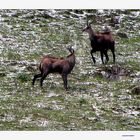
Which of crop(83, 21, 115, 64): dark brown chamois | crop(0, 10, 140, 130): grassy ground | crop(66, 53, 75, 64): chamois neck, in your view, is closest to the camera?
crop(0, 10, 140, 130): grassy ground

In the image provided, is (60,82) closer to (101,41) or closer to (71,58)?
(71,58)

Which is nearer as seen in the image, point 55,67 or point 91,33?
point 55,67

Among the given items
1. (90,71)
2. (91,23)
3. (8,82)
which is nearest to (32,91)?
(8,82)

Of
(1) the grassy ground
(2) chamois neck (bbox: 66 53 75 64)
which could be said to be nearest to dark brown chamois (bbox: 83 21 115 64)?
(1) the grassy ground

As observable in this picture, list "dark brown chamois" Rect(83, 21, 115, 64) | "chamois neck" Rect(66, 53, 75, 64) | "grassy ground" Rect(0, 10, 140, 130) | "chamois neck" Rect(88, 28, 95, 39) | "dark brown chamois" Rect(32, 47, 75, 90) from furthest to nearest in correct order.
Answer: "chamois neck" Rect(88, 28, 95, 39)
"dark brown chamois" Rect(83, 21, 115, 64)
"chamois neck" Rect(66, 53, 75, 64)
"dark brown chamois" Rect(32, 47, 75, 90)
"grassy ground" Rect(0, 10, 140, 130)

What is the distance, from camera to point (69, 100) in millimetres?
19953

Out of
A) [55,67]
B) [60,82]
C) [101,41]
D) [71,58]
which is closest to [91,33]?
[101,41]

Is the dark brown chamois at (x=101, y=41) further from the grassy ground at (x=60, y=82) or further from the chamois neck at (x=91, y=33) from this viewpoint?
the grassy ground at (x=60, y=82)

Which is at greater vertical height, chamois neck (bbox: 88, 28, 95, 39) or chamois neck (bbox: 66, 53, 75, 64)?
chamois neck (bbox: 88, 28, 95, 39)

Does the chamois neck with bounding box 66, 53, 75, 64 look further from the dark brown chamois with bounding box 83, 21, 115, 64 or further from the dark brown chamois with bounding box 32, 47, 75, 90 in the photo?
the dark brown chamois with bounding box 83, 21, 115, 64

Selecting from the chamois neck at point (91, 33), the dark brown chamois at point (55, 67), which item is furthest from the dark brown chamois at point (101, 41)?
the dark brown chamois at point (55, 67)

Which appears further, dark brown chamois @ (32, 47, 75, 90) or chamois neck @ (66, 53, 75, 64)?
chamois neck @ (66, 53, 75, 64)

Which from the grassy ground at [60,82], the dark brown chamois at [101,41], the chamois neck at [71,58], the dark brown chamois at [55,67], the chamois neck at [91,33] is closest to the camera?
the grassy ground at [60,82]
